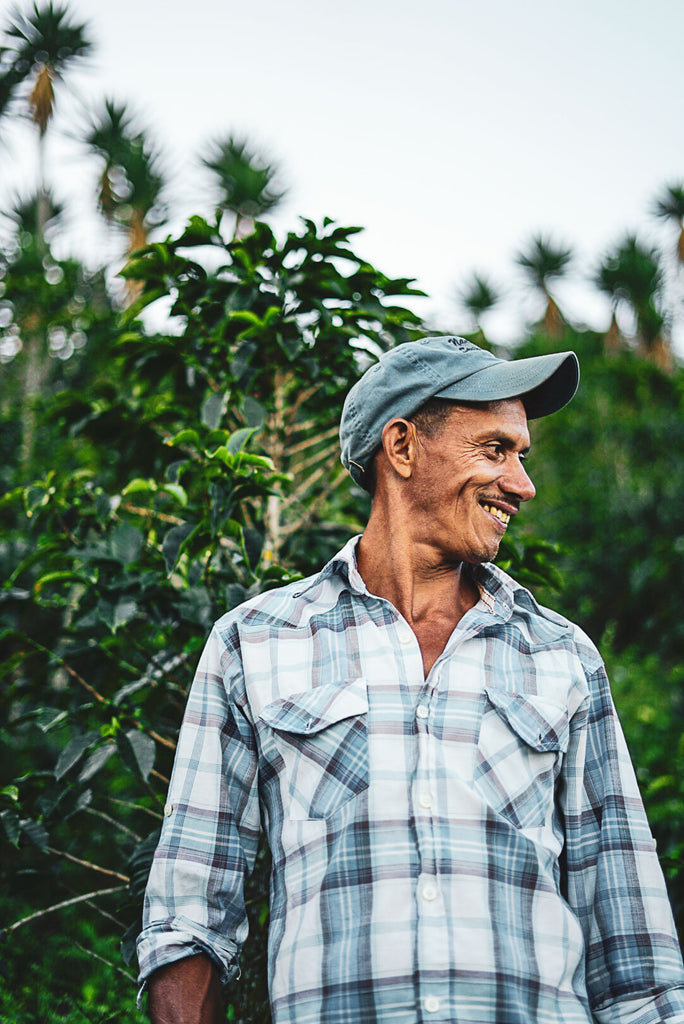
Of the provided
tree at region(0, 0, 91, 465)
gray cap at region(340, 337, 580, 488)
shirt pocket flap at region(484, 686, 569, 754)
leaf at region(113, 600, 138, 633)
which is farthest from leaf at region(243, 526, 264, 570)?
tree at region(0, 0, 91, 465)

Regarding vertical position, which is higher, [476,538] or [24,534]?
[24,534]

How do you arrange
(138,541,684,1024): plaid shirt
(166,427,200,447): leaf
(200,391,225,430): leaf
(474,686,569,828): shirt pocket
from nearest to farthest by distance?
(138,541,684,1024): plaid shirt
(474,686,569,828): shirt pocket
(166,427,200,447): leaf
(200,391,225,430): leaf

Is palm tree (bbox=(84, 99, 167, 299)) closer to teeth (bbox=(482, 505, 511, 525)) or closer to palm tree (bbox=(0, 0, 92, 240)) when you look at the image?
palm tree (bbox=(0, 0, 92, 240))

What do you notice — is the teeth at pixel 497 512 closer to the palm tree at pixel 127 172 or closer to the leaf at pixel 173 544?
the leaf at pixel 173 544

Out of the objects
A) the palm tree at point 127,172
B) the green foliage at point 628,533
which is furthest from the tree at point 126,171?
the green foliage at point 628,533

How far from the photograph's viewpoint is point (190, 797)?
135 centimetres

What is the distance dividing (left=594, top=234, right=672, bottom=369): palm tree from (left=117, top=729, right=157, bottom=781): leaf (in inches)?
528

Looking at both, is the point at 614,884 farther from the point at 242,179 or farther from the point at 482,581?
the point at 242,179

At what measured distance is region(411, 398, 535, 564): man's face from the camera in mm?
1489

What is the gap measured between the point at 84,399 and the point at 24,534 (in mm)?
2617

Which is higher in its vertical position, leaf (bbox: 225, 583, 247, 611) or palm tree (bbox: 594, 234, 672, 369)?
palm tree (bbox: 594, 234, 672, 369)

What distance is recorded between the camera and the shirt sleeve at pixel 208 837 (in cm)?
127

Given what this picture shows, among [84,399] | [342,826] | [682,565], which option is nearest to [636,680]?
[682,565]

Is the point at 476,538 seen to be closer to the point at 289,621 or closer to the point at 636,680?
the point at 289,621
